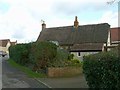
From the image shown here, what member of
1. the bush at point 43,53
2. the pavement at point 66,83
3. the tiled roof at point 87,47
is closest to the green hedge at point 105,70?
the pavement at point 66,83

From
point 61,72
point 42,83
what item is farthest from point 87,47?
point 42,83

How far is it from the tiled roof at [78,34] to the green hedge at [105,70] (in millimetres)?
37053

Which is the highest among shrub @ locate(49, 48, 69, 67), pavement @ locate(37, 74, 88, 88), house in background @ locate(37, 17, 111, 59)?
house in background @ locate(37, 17, 111, 59)

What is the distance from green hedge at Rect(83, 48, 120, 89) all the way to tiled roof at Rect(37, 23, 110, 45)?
37053 mm

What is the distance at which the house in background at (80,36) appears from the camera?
45250 millimetres

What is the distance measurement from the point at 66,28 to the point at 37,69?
33.3 meters

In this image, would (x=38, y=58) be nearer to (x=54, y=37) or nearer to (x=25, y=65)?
(x=25, y=65)

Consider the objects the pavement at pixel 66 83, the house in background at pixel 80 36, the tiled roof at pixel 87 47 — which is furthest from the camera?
the house in background at pixel 80 36

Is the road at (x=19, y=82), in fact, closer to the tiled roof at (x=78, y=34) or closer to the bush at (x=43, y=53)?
the bush at (x=43, y=53)

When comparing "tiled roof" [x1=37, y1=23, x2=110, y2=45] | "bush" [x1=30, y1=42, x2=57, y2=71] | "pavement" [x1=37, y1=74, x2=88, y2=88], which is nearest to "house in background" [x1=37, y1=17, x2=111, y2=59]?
"tiled roof" [x1=37, y1=23, x2=110, y2=45]

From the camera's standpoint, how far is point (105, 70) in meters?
9.60

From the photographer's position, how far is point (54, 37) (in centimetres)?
5478

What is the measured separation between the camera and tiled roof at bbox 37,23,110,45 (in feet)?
163

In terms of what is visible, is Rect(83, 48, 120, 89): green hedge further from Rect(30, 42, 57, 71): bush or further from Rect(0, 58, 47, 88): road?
Rect(30, 42, 57, 71): bush
